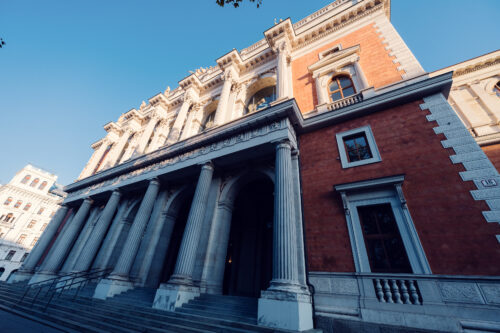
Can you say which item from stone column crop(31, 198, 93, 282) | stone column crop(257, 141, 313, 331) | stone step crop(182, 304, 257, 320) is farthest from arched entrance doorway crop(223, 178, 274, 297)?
stone column crop(31, 198, 93, 282)

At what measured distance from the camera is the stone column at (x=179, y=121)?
16.2m

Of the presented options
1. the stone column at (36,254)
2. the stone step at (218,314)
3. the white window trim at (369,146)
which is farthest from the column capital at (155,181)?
the stone column at (36,254)

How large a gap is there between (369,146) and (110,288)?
1261cm

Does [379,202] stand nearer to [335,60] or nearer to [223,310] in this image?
[223,310]

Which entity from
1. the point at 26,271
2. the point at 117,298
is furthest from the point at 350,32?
the point at 26,271

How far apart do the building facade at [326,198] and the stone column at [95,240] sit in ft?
0.27

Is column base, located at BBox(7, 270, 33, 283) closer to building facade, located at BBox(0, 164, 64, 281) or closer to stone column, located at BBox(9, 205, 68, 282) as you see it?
stone column, located at BBox(9, 205, 68, 282)

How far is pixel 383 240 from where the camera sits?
6582 mm

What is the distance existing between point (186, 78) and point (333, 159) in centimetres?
1529

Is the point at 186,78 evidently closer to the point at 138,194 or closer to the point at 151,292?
the point at 138,194

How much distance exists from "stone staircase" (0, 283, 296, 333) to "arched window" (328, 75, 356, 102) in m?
10.6

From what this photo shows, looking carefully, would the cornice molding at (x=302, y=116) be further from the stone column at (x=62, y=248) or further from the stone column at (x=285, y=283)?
the stone column at (x=62, y=248)

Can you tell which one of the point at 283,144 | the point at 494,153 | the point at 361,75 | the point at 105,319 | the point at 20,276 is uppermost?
the point at 361,75

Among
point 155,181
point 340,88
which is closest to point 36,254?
point 155,181
